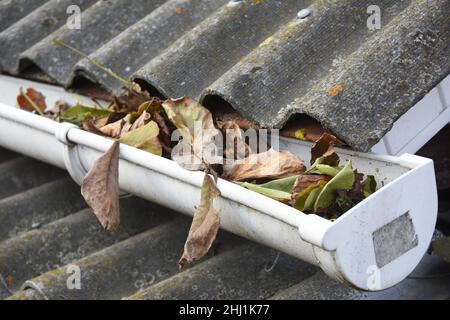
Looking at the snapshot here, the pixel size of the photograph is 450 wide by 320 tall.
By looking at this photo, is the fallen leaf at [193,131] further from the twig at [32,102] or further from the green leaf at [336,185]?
the twig at [32,102]

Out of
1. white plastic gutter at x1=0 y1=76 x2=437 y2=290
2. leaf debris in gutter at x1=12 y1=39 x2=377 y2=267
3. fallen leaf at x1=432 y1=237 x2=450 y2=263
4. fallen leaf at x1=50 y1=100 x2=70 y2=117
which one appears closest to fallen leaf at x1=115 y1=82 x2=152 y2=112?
leaf debris in gutter at x1=12 y1=39 x2=377 y2=267

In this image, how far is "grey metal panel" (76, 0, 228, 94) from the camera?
2836mm

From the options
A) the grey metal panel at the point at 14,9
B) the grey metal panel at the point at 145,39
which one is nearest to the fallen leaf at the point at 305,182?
the grey metal panel at the point at 145,39

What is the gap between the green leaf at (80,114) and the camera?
2.75 metres

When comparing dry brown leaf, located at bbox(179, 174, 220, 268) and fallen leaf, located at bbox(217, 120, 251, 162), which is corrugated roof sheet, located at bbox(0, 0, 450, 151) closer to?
fallen leaf, located at bbox(217, 120, 251, 162)

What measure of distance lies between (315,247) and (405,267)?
233 millimetres

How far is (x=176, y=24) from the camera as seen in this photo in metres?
2.93

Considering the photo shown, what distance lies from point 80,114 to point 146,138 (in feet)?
1.53

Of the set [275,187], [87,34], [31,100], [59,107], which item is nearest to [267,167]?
[275,187]

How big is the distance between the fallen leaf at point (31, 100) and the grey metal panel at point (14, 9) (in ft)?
1.98

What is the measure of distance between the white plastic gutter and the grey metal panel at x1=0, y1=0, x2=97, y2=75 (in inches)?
38.4

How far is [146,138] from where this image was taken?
2.39 meters

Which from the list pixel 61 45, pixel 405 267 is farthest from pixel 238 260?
pixel 61 45
